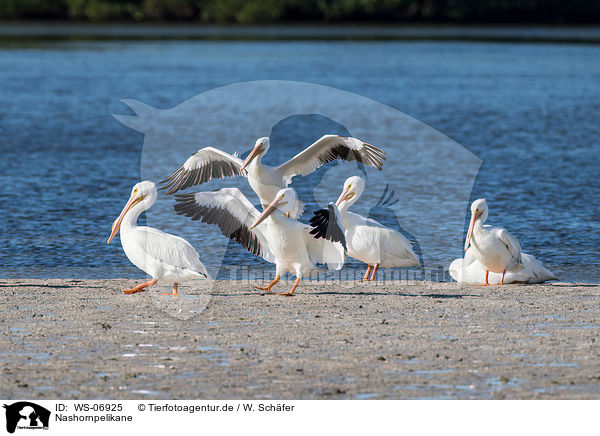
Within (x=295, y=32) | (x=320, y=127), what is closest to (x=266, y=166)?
(x=320, y=127)

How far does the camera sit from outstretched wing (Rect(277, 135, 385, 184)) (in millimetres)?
10242

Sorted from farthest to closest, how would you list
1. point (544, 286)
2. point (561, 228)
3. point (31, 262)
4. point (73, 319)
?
point (561, 228) < point (31, 262) < point (544, 286) < point (73, 319)

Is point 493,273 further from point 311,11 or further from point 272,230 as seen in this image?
point 311,11

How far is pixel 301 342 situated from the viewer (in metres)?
7.27

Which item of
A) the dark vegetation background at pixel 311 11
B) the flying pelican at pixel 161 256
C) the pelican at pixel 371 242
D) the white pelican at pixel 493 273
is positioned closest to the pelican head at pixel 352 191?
the pelican at pixel 371 242

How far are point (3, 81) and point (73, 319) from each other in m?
27.2

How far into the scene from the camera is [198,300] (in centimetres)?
859

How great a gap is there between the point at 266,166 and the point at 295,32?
53005 millimetres

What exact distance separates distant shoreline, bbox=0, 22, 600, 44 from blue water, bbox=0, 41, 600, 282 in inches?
173

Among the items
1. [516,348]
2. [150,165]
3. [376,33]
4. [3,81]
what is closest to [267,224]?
[516,348]

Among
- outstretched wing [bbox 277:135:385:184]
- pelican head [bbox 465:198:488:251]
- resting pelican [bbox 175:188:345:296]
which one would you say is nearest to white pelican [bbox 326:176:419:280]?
outstretched wing [bbox 277:135:385:184]

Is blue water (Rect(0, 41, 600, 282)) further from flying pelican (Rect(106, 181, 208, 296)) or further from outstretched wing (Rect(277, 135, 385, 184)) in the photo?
flying pelican (Rect(106, 181, 208, 296))

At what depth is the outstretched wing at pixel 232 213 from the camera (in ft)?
30.1

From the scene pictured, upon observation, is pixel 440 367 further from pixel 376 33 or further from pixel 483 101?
pixel 376 33
